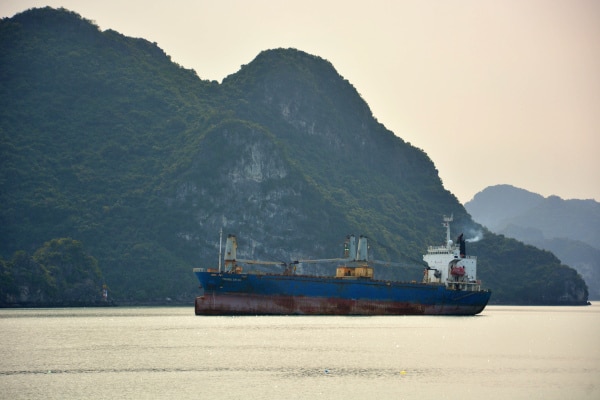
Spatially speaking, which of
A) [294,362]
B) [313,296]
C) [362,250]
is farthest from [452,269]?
[294,362]

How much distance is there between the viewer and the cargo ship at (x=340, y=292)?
9688cm

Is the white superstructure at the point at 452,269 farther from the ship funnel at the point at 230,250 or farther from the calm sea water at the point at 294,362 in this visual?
the calm sea water at the point at 294,362

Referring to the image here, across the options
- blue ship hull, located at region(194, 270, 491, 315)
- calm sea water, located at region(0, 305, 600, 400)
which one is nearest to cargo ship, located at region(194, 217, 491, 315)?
blue ship hull, located at region(194, 270, 491, 315)

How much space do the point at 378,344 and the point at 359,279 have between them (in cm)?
3792

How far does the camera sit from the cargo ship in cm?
9688

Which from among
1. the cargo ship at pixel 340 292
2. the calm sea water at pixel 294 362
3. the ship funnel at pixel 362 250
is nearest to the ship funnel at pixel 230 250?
the cargo ship at pixel 340 292

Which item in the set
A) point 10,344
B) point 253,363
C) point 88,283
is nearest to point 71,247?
point 88,283

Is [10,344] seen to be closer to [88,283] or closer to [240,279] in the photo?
[240,279]

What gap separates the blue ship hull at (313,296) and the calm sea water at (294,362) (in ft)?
35.1

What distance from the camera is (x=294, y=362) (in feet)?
179

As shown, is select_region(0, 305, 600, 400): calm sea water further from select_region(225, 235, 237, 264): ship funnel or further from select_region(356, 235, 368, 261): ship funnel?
select_region(356, 235, 368, 261): ship funnel

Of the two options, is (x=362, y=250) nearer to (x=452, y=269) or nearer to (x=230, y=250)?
(x=452, y=269)

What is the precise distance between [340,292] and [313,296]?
3.36m

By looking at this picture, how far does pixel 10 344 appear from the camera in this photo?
65.6 m
